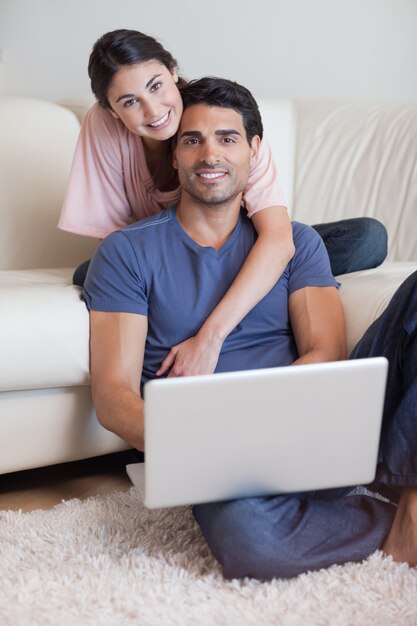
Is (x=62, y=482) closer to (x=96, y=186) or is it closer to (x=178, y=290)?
(x=178, y=290)

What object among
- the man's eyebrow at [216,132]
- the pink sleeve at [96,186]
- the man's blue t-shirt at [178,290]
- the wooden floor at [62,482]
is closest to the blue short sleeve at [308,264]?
the man's blue t-shirt at [178,290]

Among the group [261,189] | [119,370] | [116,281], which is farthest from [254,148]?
[119,370]

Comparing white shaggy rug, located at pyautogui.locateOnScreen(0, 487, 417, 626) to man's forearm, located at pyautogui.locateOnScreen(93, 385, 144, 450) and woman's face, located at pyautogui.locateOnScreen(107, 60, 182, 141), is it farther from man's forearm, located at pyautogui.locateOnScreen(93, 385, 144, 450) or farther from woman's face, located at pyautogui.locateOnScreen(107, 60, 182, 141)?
woman's face, located at pyautogui.locateOnScreen(107, 60, 182, 141)

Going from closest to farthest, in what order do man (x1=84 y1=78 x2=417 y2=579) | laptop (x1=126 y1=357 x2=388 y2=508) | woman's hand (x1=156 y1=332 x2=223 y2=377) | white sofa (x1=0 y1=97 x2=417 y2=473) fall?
laptop (x1=126 y1=357 x2=388 y2=508) < man (x1=84 y1=78 x2=417 y2=579) < woman's hand (x1=156 y1=332 x2=223 y2=377) < white sofa (x1=0 y1=97 x2=417 y2=473)

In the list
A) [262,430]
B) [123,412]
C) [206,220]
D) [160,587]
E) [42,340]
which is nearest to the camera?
[262,430]

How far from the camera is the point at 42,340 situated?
5.12 feet

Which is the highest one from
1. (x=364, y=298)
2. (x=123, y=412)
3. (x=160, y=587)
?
(x=364, y=298)

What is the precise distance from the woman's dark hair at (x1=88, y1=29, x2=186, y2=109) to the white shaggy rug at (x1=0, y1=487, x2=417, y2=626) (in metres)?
0.86

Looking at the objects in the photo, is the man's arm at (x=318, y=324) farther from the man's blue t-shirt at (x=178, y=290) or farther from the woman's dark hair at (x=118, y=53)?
the woman's dark hair at (x=118, y=53)

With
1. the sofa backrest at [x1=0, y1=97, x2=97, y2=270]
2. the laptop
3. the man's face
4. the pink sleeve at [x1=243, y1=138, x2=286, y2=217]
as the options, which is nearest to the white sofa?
the sofa backrest at [x1=0, y1=97, x2=97, y2=270]

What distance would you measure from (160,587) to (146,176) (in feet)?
2.87

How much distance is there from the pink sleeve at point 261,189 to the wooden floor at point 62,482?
59cm

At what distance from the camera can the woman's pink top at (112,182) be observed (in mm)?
1771

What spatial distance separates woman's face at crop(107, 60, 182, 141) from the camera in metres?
1.60
